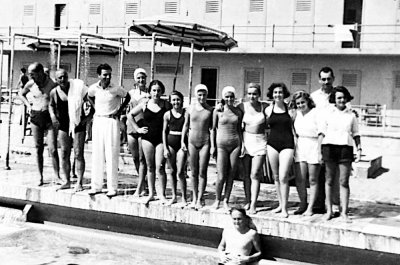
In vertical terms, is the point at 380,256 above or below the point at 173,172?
below

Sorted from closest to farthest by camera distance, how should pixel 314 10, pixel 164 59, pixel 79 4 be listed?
pixel 314 10 < pixel 164 59 < pixel 79 4

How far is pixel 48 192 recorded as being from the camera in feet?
27.2

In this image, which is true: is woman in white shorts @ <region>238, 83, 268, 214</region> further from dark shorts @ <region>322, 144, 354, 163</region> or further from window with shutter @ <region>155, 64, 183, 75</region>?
window with shutter @ <region>155, 64, 183, 75</region>

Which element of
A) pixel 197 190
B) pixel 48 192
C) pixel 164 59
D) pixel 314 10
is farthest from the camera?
pixel 164 59

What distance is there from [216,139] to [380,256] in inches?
96.0

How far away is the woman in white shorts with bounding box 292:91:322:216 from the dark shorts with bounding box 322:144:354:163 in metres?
0.15

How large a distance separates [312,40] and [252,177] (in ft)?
51.3

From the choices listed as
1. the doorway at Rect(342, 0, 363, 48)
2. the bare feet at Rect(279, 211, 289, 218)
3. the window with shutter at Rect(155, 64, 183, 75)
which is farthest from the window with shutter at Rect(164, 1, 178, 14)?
the bare feet at Rect(279, 211, 289, 218)

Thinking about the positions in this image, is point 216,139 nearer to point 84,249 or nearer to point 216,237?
point 216,237

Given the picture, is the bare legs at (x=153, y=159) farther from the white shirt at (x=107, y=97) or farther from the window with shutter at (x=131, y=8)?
the window with shutter at (x=131, y=8)

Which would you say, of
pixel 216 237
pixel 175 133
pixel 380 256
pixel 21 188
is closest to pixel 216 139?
pixel 175 133

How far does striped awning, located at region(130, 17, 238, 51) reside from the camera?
10914 mm

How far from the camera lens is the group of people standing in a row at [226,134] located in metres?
6.60

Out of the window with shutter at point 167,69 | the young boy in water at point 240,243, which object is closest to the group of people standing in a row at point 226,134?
the young boy in water at point 240,243
